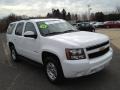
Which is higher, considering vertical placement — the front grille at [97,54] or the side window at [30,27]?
the side window at [30,27]

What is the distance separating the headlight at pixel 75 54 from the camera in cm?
512

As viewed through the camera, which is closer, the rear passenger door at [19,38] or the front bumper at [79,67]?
the front bumper at [79,67]

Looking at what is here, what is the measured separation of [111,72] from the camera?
6629 mm

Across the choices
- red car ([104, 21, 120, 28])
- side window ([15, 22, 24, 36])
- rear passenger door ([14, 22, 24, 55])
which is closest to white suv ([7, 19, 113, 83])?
rear passenger door ([14, 22, 24, 55])

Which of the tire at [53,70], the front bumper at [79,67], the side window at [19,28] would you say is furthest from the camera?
the side window at [19,28]

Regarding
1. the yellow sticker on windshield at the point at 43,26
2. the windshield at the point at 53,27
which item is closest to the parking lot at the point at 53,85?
the windshield at the point at 53,27

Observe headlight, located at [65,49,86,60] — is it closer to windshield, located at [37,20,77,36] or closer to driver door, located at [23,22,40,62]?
windshield, located at [37,20,77,36]

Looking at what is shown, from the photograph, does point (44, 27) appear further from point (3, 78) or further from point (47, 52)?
point (3, 78)

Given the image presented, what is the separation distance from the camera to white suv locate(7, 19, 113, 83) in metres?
5.13

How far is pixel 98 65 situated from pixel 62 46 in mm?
1080

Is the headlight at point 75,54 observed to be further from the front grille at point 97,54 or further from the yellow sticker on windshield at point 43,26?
the yellow sticker on windshield at point 43,26

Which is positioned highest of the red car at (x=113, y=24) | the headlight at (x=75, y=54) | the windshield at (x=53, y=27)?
the windshield at (x=53, y=27)

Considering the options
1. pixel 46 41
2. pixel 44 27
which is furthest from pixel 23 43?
pixel 46 41

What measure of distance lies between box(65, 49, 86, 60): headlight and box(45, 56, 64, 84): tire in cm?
53
